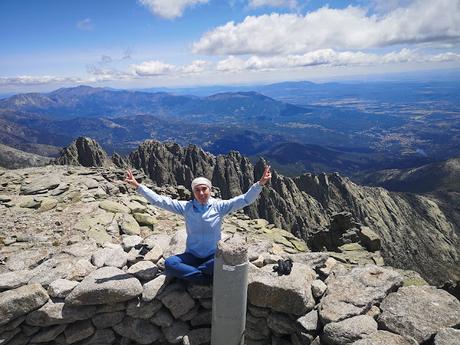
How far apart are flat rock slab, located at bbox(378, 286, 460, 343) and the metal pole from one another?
4.13m

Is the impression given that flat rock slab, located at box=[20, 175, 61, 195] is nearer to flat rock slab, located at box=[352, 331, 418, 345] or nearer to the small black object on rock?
the small black object on rock

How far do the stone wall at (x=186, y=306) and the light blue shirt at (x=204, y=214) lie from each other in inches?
55.8

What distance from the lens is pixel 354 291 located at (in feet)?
41.5

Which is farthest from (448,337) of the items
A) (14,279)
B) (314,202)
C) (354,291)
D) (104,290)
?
(314,202)

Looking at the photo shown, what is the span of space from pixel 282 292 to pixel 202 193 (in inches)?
159

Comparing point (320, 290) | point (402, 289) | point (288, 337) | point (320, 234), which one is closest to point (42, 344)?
point (288, 337)

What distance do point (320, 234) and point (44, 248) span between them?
87.1 ft

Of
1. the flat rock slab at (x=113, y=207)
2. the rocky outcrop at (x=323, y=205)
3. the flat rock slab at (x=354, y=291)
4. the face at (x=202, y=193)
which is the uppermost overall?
the face at (x=202, y=193)

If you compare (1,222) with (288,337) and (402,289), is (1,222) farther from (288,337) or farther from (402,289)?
(402,289)

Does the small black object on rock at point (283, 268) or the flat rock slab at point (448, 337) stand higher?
the small black object on rock at point (283, 268)

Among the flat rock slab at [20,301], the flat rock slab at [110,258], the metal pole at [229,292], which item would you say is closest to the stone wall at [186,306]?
the flat rock slab at [20,301]

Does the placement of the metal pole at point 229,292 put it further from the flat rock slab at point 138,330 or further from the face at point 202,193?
the flat rock slab at point 138,330

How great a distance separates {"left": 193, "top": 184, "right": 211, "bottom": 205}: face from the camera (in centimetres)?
1270

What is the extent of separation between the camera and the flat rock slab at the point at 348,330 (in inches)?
425
